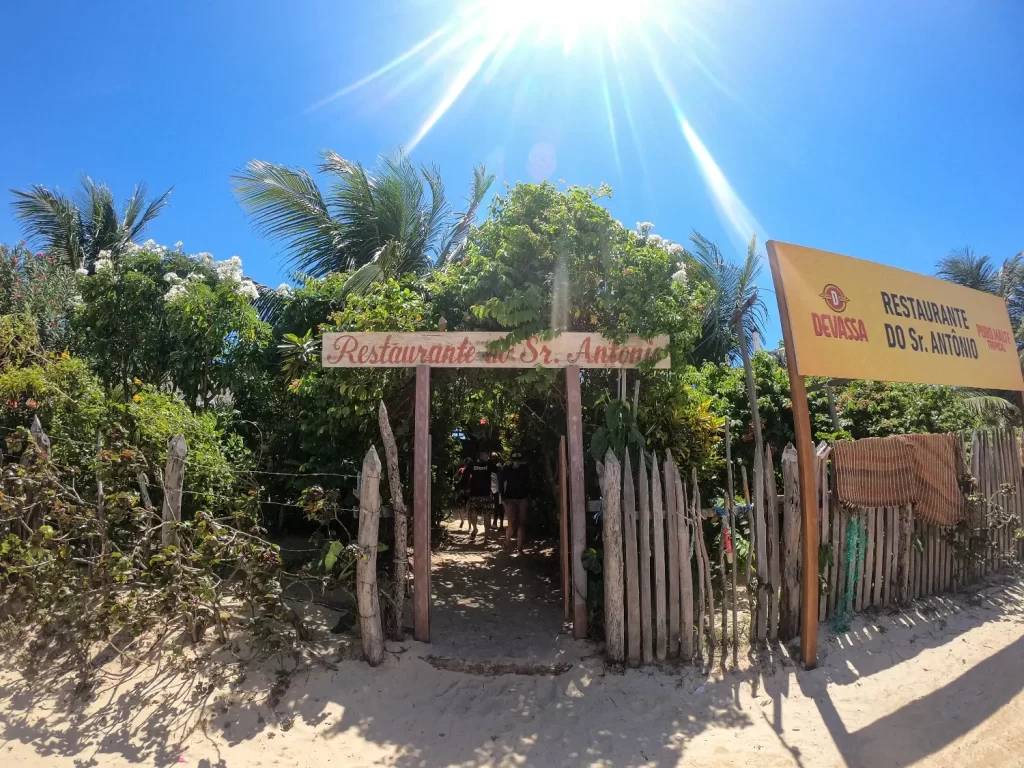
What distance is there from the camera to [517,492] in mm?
8461

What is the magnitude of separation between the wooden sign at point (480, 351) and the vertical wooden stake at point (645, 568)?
0.90 m

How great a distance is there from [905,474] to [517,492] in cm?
442

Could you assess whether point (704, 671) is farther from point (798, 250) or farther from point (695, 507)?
point (798, 250)

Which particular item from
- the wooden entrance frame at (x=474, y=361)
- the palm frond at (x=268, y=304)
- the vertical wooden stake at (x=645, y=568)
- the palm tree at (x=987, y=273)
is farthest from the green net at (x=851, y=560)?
the palm tree at (x=987, y=273)

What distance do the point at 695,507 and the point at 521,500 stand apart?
12.7ft

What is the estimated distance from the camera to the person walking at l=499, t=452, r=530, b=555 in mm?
8453

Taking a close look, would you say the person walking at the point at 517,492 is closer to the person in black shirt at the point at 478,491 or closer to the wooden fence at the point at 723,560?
the person in black shirt at the point at 478,491

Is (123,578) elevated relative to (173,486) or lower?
lower

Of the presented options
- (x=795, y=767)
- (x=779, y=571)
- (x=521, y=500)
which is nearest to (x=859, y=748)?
(x=795, y=767)

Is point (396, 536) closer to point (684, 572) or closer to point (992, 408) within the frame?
point (684, 572)

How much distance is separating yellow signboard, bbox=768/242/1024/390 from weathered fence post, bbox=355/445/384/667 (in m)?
3.24

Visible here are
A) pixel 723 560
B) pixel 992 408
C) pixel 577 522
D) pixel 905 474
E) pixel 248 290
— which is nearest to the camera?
pixel 723 560

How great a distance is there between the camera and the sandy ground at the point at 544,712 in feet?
12.6

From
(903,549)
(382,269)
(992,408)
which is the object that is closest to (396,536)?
(382,269)
